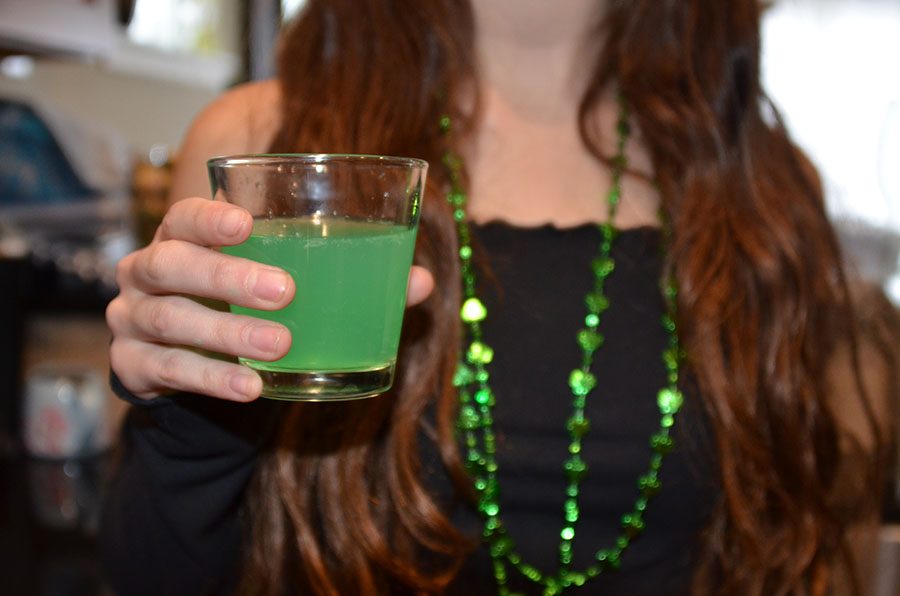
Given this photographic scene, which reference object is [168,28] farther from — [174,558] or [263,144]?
[174,558]

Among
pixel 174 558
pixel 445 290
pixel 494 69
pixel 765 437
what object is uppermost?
pixel 494 69

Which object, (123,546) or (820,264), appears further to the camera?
(820,264)

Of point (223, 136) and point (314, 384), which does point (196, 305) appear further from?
point (223, 136)

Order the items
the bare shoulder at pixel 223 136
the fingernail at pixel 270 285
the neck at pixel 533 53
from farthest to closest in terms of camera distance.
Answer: the neck at pixel 533 53, the bare shoulder at pixel 223 136, the fingernail at pixel 270 285

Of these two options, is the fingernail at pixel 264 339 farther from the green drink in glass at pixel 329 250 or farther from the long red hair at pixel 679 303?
the long red hair at pixel 679 303

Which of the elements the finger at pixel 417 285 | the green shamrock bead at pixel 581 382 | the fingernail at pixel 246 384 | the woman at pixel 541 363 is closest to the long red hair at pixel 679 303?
the woman at pixel 541 363

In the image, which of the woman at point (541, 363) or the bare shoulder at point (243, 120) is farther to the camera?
the bare shoulder at point (243, 120)

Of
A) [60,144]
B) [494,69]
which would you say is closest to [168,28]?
[60,144]
